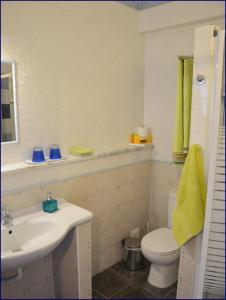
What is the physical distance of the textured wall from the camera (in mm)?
1604

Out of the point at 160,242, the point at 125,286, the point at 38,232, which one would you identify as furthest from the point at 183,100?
the point at 125,286

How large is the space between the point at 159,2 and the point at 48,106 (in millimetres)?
679

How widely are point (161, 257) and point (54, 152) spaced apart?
1076 millimetres

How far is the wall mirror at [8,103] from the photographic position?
93 cm

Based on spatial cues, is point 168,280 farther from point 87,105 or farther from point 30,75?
point 30,75

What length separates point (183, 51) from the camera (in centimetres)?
195

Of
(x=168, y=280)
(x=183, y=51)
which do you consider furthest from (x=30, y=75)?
(x=168, y=280)

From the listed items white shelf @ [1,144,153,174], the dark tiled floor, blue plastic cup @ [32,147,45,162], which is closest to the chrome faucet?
white shelf @ [1,144,153,174]

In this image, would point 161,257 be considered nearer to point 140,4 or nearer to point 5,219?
point 5,219

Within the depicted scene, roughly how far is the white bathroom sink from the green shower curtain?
0.80 metres

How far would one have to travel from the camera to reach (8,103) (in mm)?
1021

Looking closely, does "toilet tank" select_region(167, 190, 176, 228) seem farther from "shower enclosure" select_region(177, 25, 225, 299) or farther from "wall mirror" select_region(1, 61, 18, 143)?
"wall mirror" select_region(1, 61, 18, 143)

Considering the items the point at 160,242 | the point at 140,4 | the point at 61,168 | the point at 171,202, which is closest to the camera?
the point at 140,4

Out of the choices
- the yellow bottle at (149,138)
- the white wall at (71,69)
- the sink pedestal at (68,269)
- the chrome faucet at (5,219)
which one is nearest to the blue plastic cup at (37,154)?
the white wall at (71,69)
